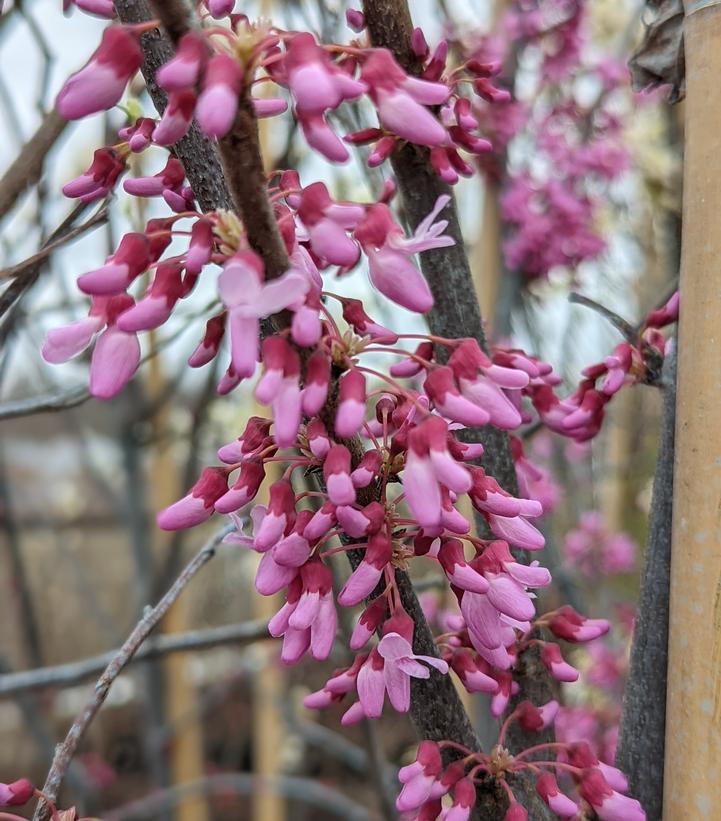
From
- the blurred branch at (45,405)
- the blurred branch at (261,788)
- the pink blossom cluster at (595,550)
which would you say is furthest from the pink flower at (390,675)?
the pink blossom cluster at (595,550)

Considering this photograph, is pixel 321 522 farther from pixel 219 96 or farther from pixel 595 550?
pixel 595 550

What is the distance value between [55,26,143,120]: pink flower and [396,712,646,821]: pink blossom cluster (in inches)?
20.4

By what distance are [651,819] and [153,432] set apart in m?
2.51

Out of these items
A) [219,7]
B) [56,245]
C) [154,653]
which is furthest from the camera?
[154,653]

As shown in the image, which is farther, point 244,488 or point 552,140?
point 552,140

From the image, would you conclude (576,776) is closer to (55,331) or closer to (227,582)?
(55,331)

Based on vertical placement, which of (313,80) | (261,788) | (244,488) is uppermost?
(313,80)

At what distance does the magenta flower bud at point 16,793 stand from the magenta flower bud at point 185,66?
56 cm

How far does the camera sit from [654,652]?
774 mm

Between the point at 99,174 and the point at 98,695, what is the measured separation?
0.46 m

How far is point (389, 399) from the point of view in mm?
666

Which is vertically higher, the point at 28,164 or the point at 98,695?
the point at 28,164

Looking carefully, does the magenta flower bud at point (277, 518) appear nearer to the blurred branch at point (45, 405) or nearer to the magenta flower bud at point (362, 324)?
the magenta flower bud at point (362, 324)

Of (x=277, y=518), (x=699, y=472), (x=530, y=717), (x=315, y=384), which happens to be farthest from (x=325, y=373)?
(x=530, y=717)
